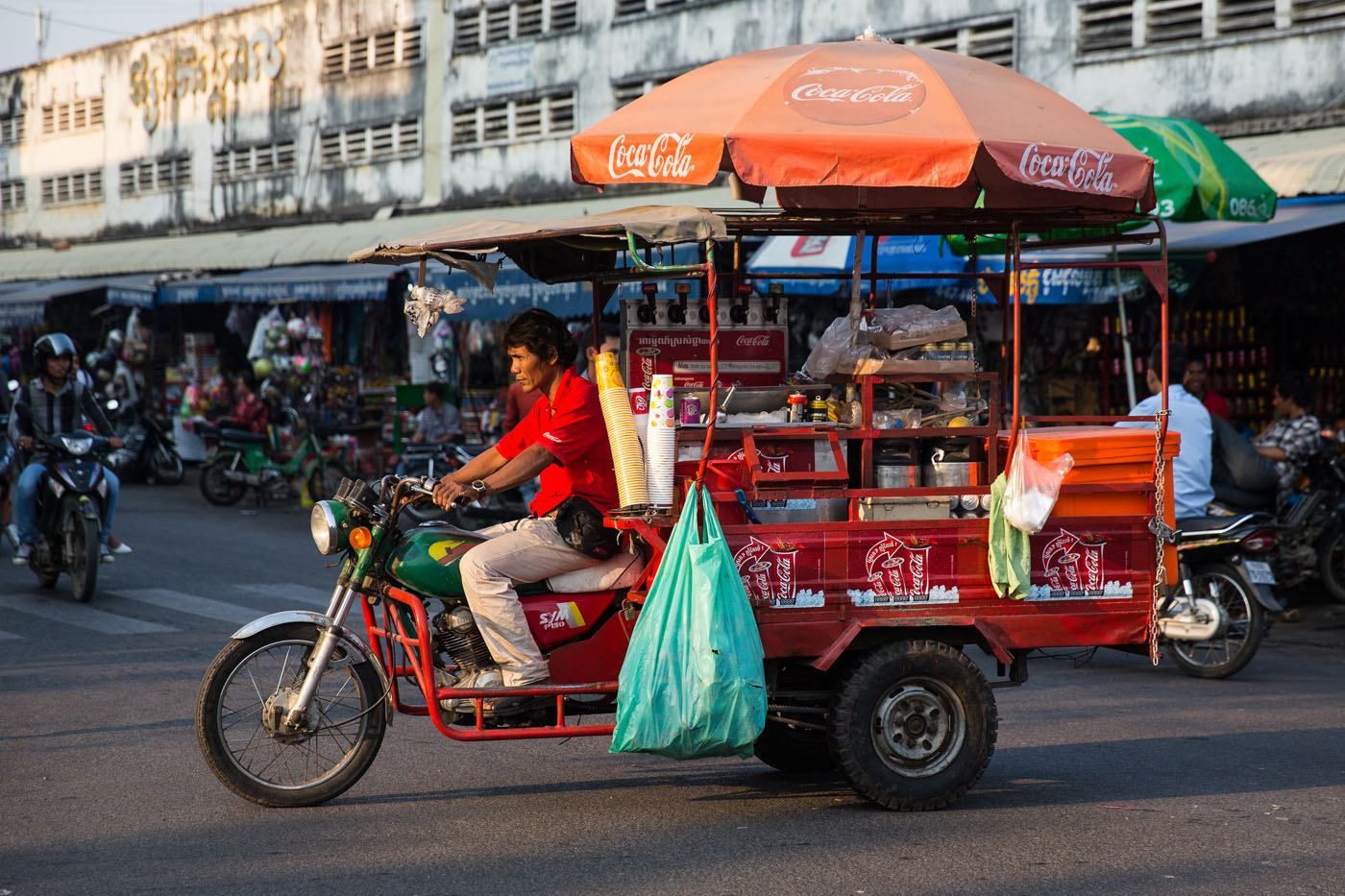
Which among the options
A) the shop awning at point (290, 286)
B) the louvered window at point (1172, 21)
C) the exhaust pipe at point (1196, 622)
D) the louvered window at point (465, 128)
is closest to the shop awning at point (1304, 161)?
the louvered window at point (1172, 21)

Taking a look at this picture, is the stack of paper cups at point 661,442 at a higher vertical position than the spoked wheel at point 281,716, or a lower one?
higher

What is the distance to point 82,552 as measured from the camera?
11148 mm

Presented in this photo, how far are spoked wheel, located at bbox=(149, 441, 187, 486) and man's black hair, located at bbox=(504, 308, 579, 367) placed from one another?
56.9 ft

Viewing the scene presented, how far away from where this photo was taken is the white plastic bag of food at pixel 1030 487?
5793mm

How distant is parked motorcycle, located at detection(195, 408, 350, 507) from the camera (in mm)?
18594

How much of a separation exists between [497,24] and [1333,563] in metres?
17.3

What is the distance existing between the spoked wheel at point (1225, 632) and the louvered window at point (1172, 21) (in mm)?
8663

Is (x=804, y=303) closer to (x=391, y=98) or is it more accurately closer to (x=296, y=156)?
(x=391, y=98)

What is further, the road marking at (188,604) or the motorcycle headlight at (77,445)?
the motorcycle headlight at (77,445)

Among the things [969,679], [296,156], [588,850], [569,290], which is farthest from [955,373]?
[296,156]

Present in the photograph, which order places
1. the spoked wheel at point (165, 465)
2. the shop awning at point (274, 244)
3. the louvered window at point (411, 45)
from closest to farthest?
the spoked wheel at point (165, 465) → the shop awning at point (274, 244) → the louvered window at point (411, 45)

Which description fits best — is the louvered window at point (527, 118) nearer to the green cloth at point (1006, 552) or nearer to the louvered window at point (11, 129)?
the louvered window at point (11, 129)

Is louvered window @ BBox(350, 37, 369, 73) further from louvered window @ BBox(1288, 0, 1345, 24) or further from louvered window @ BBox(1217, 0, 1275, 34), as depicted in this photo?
louvered window @ BBox(1288, 0, 1345, 24)

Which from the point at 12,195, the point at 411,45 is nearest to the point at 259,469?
the point at 411,45
